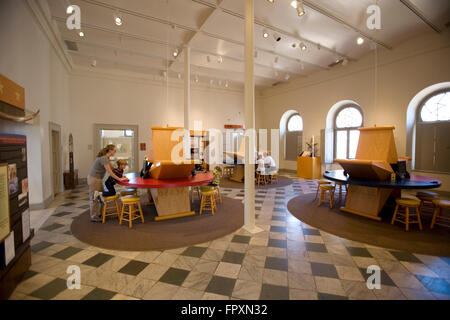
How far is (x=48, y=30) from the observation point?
550cm

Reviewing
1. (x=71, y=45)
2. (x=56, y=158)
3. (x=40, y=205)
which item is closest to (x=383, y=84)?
(x=71, y=45)

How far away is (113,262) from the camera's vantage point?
2781 mm

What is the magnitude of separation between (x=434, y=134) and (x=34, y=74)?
10993mm

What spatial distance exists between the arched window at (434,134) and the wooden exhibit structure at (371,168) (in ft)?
11.1

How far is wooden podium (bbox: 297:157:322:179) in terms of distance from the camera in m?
9.40

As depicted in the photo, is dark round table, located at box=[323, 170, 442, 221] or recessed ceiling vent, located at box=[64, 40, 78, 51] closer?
dark round table, located at box=[323, 170, 442, 221]

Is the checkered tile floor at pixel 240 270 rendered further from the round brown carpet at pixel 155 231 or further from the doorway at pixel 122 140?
the doorway at pixel 122 140

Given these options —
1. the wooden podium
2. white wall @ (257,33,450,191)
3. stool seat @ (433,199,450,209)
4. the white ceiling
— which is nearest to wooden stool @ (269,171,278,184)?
the wooden podium

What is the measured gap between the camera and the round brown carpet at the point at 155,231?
3.32 m

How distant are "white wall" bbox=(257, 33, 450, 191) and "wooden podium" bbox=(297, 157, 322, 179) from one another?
4.23 ft

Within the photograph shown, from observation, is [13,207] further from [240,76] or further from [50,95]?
[240,76]

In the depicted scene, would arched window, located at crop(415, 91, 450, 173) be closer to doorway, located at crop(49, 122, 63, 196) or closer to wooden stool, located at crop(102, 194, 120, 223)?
wooden stool, located at crop(102, 194, 120, 223)

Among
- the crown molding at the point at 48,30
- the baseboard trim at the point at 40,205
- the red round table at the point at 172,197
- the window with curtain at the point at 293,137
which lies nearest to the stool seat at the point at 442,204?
the red round table at the point at 172,197
